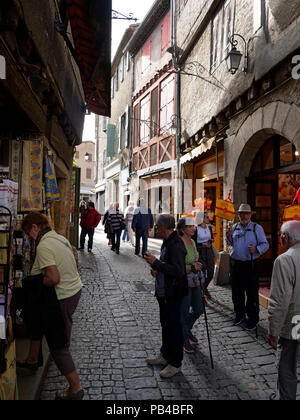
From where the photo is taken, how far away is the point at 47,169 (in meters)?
4.44

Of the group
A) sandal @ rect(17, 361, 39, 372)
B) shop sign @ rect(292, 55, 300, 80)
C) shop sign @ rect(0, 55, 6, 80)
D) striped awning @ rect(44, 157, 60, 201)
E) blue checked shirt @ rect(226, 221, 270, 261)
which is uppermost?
shop sign @ rect(292, 55, 300, 80)

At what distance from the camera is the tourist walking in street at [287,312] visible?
8.04 feet

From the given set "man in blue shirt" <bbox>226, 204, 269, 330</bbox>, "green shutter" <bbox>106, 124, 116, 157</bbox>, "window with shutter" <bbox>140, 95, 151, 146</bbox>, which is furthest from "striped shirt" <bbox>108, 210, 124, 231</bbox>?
"green shutter" <bbox>106, 124, 116, 157</bbox>

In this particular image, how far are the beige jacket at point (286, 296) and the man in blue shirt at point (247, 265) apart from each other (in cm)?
209

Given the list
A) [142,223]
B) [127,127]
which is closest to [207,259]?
[142,223]

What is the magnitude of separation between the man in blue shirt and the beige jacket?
2.09 metres

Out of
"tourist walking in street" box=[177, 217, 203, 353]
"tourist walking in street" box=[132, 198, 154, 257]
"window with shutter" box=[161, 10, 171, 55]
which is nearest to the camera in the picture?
"tourist walking in street" box=[177, 217, 203, 353]

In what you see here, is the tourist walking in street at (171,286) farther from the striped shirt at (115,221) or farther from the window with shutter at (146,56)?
the window with shutter at (146,56)

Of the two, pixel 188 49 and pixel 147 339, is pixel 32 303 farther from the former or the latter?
pixel 188 49

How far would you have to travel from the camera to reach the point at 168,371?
10.5 ft

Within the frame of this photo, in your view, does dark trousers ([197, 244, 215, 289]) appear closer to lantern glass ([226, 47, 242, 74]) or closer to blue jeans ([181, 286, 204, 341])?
blue jeans ([181, 286, 204, 341])

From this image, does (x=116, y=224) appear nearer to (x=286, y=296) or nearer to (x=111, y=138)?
(x=286, y=296)

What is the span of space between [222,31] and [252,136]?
3.48 meters

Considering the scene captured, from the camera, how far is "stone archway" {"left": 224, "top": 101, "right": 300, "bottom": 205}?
5176 millimetres
